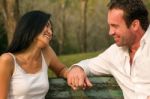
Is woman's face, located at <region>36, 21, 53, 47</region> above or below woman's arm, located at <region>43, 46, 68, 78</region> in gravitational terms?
above

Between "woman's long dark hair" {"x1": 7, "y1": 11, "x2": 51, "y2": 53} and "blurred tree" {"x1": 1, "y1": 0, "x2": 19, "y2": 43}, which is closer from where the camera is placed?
"woman's long dark hair" {"x1": 7, "y1": 11, "x2": 51, "y2": 53}

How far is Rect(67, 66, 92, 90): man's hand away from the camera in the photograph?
7.00 ft

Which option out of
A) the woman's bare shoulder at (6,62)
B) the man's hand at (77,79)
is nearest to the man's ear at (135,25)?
the man's hand at (77,79)

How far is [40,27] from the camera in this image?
221cm

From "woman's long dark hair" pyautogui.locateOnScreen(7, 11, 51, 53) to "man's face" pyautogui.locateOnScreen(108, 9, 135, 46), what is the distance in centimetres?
35

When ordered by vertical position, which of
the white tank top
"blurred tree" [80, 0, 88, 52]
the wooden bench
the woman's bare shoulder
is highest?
the woman's bare shoulder

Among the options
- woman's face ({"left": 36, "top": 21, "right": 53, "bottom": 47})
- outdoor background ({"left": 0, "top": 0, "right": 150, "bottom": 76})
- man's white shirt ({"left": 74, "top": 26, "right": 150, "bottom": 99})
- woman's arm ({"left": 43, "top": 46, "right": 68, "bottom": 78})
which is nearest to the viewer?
man's white shirt ({"left": 74, "top": 26, "right": 150, "bottom": 99})

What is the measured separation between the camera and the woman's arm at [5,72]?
2.08 meters

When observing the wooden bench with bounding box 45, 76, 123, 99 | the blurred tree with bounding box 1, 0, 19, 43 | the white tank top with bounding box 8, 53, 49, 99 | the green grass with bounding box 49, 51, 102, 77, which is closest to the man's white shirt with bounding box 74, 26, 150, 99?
the wooden bench with bounding box 45, 76, 123, 99

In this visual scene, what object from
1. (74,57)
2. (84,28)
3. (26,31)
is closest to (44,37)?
(26,31)

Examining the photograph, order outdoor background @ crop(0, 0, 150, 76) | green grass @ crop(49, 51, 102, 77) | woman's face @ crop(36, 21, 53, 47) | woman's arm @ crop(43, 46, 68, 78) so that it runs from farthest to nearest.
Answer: outdoor background @ crop(0, 0, 150, 76)
green grass @ crop(49, 51, 102, 77)
woman's arm @ crop(43, 46, 68, 78)
woman's face @ crop(36, 21, 53, 47)

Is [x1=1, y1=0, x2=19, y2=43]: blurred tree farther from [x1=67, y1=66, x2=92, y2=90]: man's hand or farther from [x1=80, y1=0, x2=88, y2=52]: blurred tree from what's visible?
[x1=67, y1=66, x2=92, y2=90]: man's hand

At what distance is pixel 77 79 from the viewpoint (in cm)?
215

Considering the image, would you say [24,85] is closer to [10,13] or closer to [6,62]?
[6,62]
